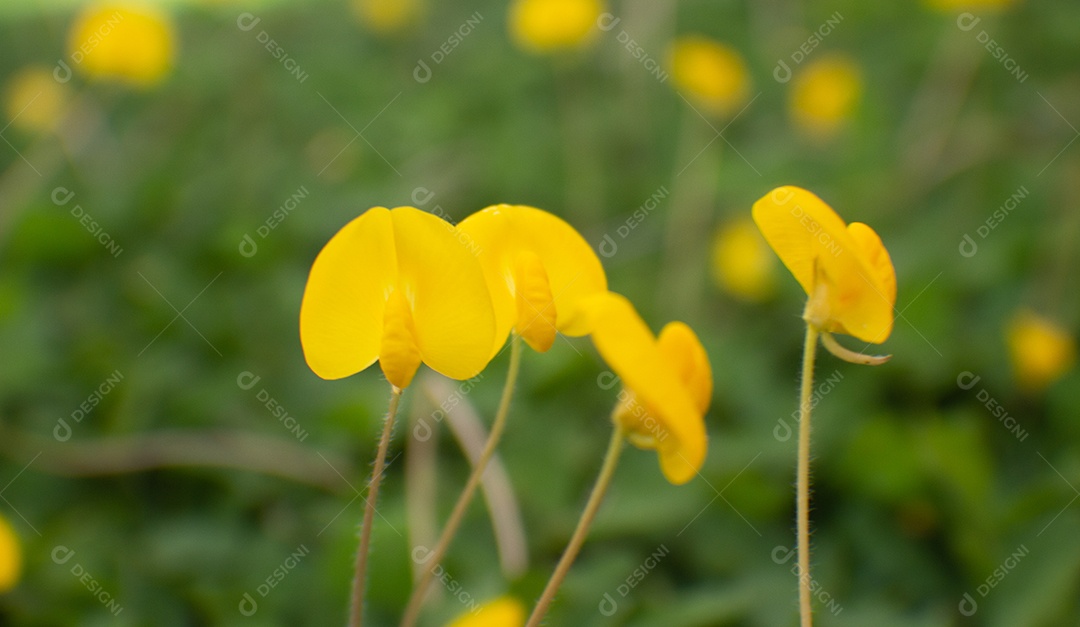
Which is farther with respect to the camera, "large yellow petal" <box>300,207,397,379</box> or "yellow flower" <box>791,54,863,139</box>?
"yellow flower" <box>791,54,863,139</box>

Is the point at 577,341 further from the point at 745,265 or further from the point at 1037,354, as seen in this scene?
the point at 1037,354

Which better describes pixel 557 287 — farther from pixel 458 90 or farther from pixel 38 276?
pixel 458 90

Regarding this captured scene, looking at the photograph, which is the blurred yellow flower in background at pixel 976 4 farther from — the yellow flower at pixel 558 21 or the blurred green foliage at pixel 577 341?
the yellow flower at pixel 558 21

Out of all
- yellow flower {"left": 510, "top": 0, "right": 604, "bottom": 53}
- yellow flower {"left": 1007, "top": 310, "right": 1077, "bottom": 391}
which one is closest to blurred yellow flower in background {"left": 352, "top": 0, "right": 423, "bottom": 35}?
yellow flower {"left": 510, "top": 0, "right": 604, "bottom": 53}

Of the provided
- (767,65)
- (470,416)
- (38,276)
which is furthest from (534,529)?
(767,65)

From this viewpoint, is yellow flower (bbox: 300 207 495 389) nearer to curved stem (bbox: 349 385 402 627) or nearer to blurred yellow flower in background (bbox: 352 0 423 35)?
curved stem (bbox: 349 385 402 627)

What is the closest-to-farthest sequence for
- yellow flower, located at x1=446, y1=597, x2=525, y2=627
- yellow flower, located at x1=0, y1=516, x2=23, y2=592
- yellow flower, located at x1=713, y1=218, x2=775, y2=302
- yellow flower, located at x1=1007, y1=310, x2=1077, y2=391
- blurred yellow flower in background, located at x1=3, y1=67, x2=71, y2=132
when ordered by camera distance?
1. yellow flower, located at x1=446, y1=597, x2=525, y2=627
2. yellow flower, located at x1=0, y1=516, x2=23, y2=592
3. yellow flower, located at x1=1007, y1=310, x2=1077, y2=391
4. yellow flower, located at x1=713, y1=218, x2=775, y2=302
5. blurred yellow flower in background, located at x1=3, y1=67, x2=71, y2=132
